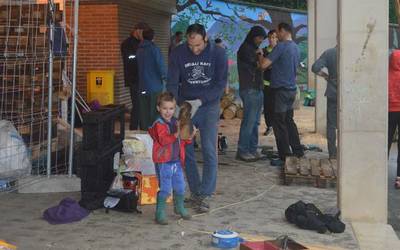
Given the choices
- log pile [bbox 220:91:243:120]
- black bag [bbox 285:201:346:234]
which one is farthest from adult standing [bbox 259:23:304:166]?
log pile [bbox 220:91:243:120]

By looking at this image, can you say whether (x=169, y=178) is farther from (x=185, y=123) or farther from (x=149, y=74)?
(x=149, y=74)

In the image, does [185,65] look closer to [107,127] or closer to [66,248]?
[107,127]

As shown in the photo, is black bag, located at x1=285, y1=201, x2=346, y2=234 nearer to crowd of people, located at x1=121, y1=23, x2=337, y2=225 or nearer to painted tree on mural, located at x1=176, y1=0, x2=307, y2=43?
crowd of people, located at x1=121, y1=23, x2=337, y2=225

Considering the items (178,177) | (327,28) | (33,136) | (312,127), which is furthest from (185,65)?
(312,127)

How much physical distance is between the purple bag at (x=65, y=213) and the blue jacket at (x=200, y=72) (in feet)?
4.92

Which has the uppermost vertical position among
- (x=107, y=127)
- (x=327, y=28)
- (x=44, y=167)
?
(x=327, y=28)

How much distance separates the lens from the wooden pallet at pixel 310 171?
7539 millimetres

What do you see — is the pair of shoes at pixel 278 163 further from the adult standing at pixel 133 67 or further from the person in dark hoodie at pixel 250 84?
the adult standing at pixel 133 67

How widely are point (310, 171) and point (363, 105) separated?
7.04 ft

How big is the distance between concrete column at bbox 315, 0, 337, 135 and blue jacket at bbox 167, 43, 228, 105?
6707mm

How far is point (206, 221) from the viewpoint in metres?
5.88

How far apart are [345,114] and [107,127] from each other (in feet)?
8.60

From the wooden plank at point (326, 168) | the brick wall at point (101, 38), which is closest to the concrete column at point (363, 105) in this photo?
the wooden plank at point (326, 168)

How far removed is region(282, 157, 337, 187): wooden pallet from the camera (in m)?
7.54
